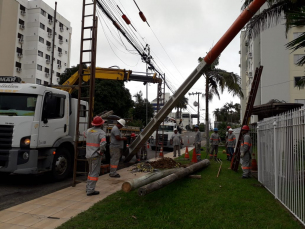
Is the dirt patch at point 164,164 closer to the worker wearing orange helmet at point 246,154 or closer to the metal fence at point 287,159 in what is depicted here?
the worker wearing orange helmet at point 246,154

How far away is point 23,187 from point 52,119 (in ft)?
6.74

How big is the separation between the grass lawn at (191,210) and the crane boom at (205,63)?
3350mm

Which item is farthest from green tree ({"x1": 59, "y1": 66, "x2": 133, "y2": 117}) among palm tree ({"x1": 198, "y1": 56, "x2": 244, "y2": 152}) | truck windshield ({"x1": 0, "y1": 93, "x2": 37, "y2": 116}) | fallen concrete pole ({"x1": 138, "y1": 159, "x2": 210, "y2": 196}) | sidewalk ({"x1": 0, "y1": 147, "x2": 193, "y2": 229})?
sidewalk ({"x1": 0, "y1": 147, "x2": 193, "y2": 229})

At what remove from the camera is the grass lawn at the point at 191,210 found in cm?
428

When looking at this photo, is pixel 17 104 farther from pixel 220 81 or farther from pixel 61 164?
pixel 220 81

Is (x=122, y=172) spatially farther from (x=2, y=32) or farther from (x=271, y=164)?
(x=2, y=32)

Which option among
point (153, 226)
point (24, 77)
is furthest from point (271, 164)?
point (24, 77)

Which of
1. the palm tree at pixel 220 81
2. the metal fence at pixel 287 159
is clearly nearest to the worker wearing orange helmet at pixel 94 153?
the metal fence at pixel 287 159

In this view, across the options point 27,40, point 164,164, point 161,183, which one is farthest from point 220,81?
point 27,40

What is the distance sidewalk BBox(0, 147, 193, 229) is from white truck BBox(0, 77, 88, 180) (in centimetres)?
121

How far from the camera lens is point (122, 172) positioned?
938 centimetres

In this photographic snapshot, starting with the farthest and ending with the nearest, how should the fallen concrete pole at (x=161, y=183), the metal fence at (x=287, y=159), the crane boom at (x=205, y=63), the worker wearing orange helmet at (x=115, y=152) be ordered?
the worker wearing orange helmet at (x=115, y=152) < the crane boom at (x=205, y=63) < the fallen concrete pole at (x=161, y=183) < the metal fence at (x=287, y=159)

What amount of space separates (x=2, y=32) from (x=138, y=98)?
2757 centimetres

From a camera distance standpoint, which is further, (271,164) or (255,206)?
(271,164)
